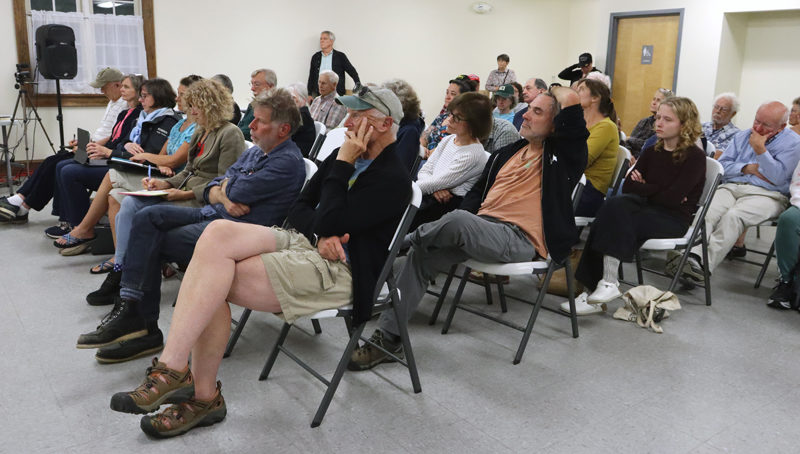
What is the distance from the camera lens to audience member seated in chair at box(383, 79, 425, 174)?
3.69 m

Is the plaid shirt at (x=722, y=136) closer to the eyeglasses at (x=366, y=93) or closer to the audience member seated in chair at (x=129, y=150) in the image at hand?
the eyeglasses at (x=366, y=93)

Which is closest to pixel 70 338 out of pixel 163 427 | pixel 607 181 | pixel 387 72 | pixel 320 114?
pixel 163 427

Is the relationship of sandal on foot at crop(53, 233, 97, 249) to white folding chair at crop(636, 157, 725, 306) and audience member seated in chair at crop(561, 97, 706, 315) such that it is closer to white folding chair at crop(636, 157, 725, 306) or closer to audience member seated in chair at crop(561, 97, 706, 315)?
audience member seated in chair at crop(561, 97, 706, 315)

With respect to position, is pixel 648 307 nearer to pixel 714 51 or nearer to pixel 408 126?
pixel 408 126

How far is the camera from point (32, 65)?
6.81 m

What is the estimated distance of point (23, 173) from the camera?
6.92 m

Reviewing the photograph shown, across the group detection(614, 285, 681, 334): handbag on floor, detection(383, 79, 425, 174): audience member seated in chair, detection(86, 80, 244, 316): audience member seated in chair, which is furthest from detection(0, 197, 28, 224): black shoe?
detection(614, 285, 681, 334): handbag on floor

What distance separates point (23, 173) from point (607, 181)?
20.4 ft

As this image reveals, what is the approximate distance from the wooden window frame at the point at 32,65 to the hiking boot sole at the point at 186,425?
6.06 metres

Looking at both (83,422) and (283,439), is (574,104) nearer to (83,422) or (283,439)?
(283,439)

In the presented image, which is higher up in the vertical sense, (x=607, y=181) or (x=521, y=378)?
(x=607, y=181)

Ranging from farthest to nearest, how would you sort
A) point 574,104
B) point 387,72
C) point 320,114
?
point 387,72
point 320,114
point 574,104

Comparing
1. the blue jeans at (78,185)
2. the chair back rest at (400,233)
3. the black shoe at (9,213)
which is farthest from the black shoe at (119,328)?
the black shoe at (9,213)

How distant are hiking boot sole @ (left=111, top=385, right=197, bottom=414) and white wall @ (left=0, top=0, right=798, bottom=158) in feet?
20.2
